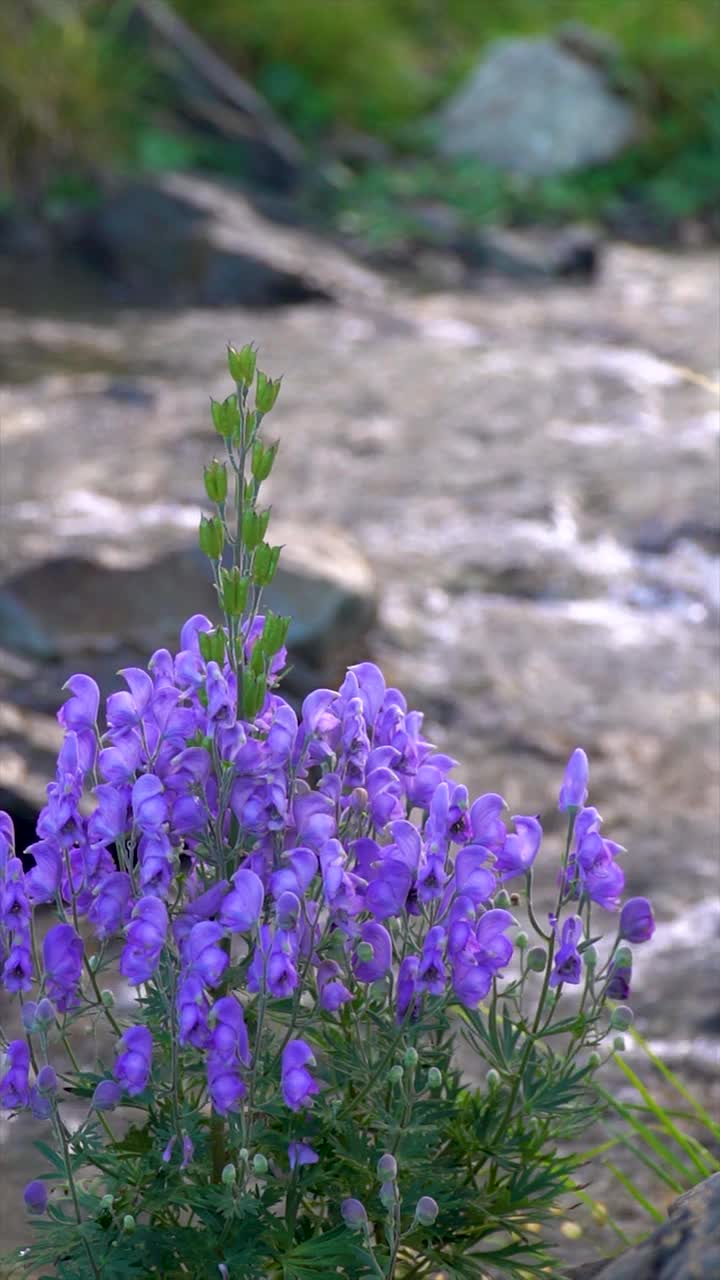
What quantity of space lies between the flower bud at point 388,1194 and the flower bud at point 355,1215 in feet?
0.11

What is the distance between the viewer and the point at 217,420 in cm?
163

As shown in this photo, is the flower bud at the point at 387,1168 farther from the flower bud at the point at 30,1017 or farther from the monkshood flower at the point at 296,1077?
the flower bud at the point at 30,1017

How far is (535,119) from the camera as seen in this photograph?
12.4 metres

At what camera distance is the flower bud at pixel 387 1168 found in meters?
1.58

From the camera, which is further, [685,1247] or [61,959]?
[61,959]

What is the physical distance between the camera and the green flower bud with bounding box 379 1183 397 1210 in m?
1.61

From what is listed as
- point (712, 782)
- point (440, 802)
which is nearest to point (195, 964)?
point (440, 802)

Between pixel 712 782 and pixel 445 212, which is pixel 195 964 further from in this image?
pixel 445 212

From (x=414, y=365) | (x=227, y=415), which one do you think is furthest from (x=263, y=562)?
(x=414, y=365)

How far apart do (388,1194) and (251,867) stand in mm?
351

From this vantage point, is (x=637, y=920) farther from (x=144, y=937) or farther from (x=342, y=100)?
(x=342, y=100)

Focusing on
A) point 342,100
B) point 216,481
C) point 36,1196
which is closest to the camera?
point 216,481

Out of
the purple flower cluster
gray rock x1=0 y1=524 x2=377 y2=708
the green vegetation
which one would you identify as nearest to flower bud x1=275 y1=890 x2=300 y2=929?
the purple flower cluster

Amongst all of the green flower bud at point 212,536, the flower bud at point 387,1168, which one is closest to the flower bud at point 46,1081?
the flower bud at point 387,1168
